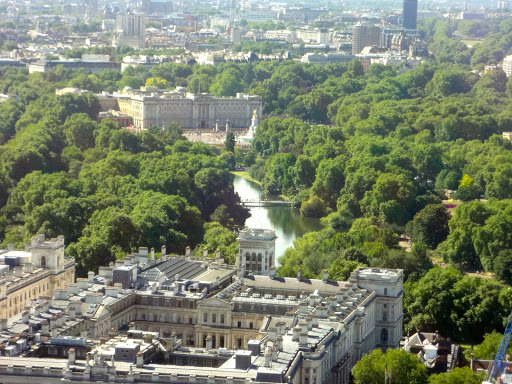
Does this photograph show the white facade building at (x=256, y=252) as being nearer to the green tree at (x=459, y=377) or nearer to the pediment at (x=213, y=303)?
the pediment at (x=213, y=303)

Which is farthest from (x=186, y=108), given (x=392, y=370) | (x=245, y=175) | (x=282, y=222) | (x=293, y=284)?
(x=392, y=370)

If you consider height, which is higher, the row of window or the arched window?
the row of window

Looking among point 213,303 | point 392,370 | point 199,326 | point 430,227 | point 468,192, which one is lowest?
point 468,192

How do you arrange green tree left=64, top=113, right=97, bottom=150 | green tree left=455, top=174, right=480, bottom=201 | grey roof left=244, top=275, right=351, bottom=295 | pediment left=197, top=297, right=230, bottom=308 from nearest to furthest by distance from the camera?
1. pediment left=197, top=297, right=230, bottom=308
2. grey roof left=244, top=275, right=351, bottom=295
3. green tree left=455, top=174, right=480, bottom=201
4. green tree left=64, top=113, right=97, bottom=150

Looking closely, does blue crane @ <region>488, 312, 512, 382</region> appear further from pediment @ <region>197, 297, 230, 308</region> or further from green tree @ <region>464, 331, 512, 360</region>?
pediment @ <region>197, 297, 230, 308</region>

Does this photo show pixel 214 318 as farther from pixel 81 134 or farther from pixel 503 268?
pixel 81 134

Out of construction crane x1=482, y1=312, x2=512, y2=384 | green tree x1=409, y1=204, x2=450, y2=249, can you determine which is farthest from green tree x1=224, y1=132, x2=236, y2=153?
construction crane x1=482, y1=312, x2=512, y2=384

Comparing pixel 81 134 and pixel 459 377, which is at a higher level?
pixel 459 377

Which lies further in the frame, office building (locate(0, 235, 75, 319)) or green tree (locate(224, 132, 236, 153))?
green tree (locate(224, 132, 236, 153))

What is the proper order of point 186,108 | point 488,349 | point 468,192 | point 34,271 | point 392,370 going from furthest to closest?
point 186,108 → point 468,192 → point 34,271 → point 488,349 → point 392,370

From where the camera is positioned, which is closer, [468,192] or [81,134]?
[468,192]

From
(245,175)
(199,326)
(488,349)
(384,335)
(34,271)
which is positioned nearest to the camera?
(488,349)

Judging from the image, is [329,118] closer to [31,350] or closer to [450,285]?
[450,285]
